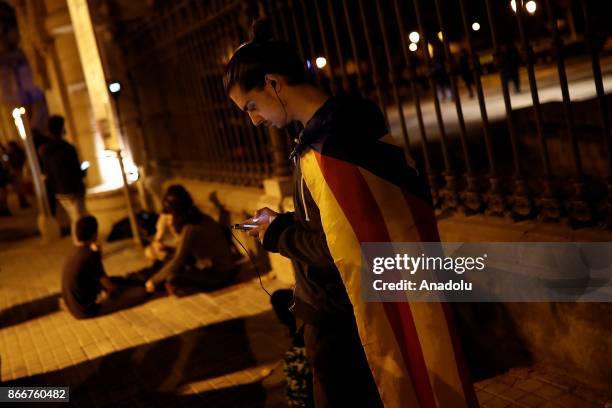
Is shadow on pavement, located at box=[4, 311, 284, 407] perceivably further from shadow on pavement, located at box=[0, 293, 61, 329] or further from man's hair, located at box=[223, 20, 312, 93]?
man's hair, located at box=[223, 20, 312, 93]

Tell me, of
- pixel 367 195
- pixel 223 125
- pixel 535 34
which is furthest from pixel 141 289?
pixel 535 34

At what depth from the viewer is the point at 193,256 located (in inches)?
295

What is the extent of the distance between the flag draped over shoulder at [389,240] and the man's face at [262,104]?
0.76 ft

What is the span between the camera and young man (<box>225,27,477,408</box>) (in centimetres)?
216

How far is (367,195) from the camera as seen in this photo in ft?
7.04

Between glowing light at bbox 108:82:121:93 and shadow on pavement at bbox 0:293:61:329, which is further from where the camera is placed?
glowing light at bbox 108:82:121:93

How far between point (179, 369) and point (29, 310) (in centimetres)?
368

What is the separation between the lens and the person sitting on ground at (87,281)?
706 cm

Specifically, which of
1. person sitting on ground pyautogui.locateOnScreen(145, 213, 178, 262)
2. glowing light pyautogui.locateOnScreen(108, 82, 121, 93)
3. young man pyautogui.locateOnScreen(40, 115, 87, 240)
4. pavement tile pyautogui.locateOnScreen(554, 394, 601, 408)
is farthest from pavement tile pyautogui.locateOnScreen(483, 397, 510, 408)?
young man pyautogui.locateOnScreen(40, 115, 87, 240)

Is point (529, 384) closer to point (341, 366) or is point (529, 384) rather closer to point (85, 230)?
point (341, 366)

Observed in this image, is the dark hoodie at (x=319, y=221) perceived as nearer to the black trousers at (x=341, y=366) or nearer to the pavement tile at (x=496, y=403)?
the black trousers at (x=341, y=366)

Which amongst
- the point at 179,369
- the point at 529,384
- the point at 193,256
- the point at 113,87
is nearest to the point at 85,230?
the point at 193,256

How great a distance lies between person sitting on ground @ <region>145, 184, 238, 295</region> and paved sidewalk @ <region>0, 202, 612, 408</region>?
0.53 feet

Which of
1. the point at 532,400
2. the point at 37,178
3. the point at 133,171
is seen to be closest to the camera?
the point at 532,400
